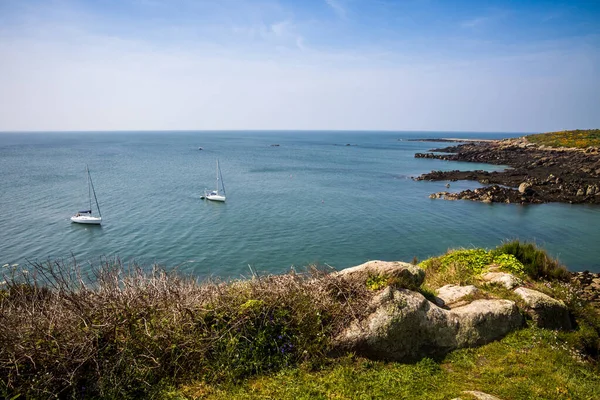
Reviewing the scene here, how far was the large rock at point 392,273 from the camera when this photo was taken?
858cm

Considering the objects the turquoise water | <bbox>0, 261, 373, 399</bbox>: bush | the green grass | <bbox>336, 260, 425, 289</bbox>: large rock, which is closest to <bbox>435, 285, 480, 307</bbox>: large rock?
<bbox>336, 260, 425, 289</bbox>: large rock

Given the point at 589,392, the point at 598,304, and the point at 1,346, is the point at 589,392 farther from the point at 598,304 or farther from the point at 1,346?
the point at 1,346

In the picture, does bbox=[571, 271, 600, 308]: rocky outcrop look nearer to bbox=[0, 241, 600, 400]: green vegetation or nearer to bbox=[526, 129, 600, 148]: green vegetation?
bbox=[0, 241, 600, 400]: green vegetation

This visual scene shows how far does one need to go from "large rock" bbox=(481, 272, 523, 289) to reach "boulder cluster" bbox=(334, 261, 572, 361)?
38 cm

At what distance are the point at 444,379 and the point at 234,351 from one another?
14.5ft

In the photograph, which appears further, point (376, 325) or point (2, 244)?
point (2, 244)

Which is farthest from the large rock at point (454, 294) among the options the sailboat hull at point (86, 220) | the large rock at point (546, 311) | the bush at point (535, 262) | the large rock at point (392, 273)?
the sailboat hull at point (86, 220)

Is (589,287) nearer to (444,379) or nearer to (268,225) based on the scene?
(444,379)

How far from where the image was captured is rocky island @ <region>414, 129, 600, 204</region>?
4416 centimetres

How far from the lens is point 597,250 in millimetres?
26500

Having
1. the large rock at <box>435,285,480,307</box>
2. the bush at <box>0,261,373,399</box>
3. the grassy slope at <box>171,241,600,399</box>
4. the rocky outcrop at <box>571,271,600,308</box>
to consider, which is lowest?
the rocky outcrop at <box>571,271,600,308</box>

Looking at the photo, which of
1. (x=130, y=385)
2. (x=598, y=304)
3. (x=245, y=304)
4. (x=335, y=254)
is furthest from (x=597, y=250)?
(x=130, y=385)

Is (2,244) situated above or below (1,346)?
below

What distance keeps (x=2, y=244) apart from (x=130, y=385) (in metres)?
31.7
